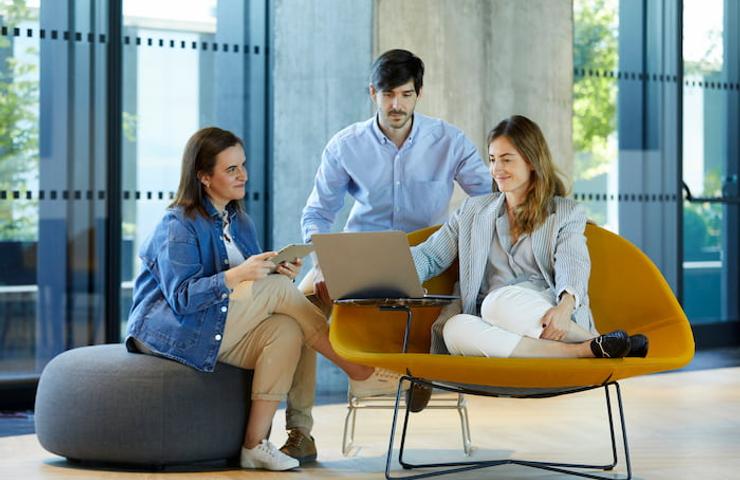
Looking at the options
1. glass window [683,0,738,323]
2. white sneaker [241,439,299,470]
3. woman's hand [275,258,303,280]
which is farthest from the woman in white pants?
glass window [683,0,738,323]

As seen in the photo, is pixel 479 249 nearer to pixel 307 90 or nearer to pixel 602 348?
pixel 602 348

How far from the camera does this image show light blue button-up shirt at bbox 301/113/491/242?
4832 millimetres

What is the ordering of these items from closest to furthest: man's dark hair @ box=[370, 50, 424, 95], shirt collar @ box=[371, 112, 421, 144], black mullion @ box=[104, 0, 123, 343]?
1. man's dark hair @ box=[370, 50, 424, 95]
2. shirt collar @ box=[371, 112, 421, 144]
3. black mullion @ box=[104, 0, 123, 343]

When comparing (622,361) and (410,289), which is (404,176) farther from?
(622,361)

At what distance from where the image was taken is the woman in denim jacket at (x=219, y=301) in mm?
3984

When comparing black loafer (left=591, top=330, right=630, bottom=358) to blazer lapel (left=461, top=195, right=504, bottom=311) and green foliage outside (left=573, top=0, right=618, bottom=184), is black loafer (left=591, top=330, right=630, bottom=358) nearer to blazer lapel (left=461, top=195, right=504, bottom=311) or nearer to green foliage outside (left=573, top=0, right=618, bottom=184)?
blazer lapel (left=461, top=195, right=504, bottom=311)

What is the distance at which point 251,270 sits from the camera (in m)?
3.91

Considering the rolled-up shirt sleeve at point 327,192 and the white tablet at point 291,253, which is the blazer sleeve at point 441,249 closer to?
the white tablet at point 291,253

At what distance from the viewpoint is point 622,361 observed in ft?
11.6

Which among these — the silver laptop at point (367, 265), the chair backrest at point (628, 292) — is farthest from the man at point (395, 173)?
the silver laptop at point (367, 265)

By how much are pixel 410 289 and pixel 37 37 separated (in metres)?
2.72

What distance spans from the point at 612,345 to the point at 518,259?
2.10ft

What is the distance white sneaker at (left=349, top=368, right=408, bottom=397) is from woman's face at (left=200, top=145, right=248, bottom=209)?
0.81 meters

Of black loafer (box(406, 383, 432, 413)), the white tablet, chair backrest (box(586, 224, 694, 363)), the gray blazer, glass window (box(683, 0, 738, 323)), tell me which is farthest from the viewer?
glass window (box(683, 0, 738, 323))
